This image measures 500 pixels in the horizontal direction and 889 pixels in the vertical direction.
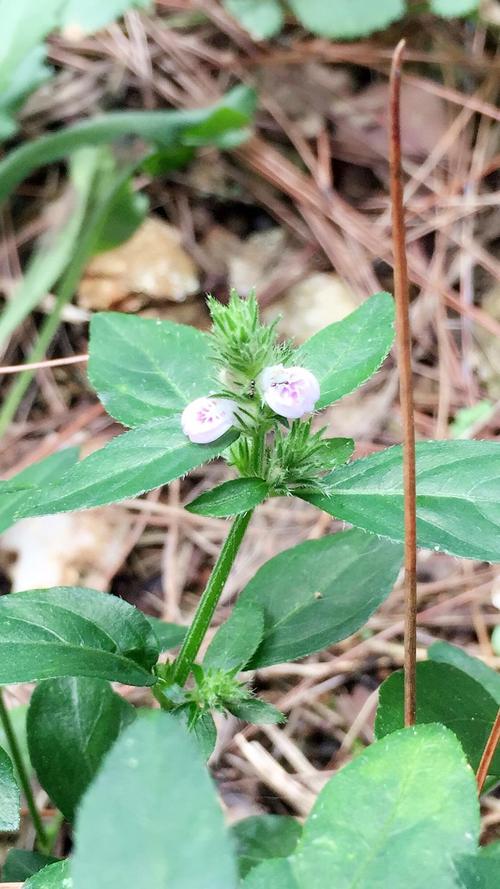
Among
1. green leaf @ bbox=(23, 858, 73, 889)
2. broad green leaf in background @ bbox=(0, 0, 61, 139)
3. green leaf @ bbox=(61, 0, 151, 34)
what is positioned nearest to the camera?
green leaf @ bbox=(23, 858, 73, 889)

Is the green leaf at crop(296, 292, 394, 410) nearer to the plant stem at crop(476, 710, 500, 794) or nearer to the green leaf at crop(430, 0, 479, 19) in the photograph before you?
the plant stem at crop(476, 710, 500, 794)

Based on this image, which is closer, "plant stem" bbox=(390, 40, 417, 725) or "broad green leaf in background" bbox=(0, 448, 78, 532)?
"plant stem" bbox=(390, 40, 417, 725)

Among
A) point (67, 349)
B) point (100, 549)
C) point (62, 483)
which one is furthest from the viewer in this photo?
point (67, 349)

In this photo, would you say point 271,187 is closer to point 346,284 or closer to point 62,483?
point 346,284

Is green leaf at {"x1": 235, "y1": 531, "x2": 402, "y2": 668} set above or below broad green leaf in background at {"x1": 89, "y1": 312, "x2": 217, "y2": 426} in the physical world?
below

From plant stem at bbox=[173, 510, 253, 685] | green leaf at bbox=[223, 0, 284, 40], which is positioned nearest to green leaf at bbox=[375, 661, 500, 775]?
plant stem at bbox=[173, 510, 253, 685]

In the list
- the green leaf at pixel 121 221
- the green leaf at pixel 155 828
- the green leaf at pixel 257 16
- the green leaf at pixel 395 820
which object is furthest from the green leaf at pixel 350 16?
the green leaf at pixel 155 828

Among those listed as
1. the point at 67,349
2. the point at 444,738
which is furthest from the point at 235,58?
the point at 444,738
